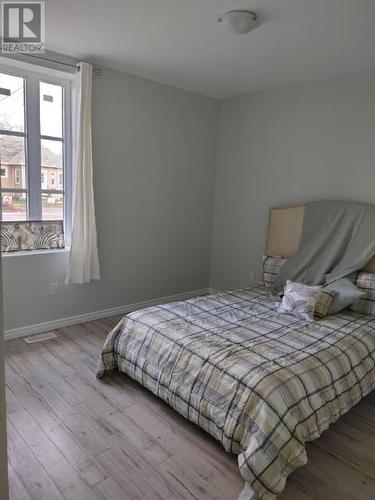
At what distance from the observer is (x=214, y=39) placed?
102 inches

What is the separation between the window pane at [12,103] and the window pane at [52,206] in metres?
0.61

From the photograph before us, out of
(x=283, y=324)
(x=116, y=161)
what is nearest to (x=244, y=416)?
(x=283, y=324)

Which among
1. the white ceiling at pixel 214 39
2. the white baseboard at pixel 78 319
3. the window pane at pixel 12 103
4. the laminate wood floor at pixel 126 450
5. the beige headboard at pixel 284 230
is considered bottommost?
the laminate wood floor at pixel 126 450

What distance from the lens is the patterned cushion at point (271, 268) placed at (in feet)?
11.7

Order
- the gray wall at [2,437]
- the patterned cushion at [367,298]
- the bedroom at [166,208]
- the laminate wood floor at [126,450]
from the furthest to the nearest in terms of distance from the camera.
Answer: the patterned cushion at [367,298]
the bedroom at [166,208]
the laminate wood floor at [126,450]
the gray wall at [2,437]

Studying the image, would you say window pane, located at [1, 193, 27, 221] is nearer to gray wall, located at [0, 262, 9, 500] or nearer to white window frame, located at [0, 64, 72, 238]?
white window frame, located at [0, 64, 72, 238]

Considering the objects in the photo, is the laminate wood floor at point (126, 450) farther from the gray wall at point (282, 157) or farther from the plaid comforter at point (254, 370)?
the gray wall at point (282, 157)

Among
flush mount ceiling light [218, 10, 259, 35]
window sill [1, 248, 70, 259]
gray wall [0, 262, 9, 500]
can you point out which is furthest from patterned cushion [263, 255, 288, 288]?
gray wall [0, 262, 9, 500]

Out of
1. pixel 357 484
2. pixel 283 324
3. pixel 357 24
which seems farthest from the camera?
pixel 283 324

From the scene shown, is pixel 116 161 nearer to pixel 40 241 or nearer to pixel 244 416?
pixel 40 241

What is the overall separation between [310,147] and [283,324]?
191 centimetres

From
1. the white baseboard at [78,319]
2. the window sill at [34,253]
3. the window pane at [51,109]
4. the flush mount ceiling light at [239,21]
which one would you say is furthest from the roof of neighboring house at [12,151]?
the flush mount ceiling light at [239,21]

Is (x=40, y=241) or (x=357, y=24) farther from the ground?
(x=357, y=24)

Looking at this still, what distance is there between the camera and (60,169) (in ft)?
11.0
